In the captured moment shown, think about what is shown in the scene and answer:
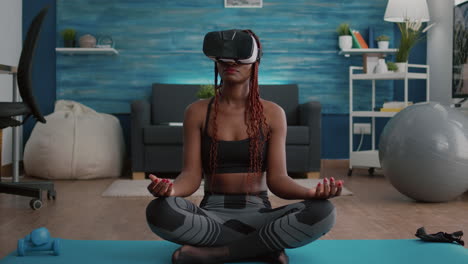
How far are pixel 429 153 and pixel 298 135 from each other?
1638 millimetres

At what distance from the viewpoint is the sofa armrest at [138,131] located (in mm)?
4770

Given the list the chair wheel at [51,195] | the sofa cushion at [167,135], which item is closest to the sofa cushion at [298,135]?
the sofa cushion at [167,135]

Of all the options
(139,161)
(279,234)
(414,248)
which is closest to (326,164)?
(139,161)

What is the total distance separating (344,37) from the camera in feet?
17.6

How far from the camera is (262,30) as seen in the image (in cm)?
561

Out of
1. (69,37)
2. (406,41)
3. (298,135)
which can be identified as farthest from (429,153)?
(69,37)

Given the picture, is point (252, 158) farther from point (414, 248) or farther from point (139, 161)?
point (139, 161)

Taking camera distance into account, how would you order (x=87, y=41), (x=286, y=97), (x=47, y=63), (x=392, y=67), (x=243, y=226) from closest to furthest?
(x=243, y=226), (x=392, y=67), (x=87, y=41), (x=286, y=97), (x=47, y=63)

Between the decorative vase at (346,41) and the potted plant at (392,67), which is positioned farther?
the decorative vase at (346,41)

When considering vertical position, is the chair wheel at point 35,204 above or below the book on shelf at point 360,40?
below

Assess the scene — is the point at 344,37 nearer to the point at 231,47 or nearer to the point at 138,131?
the point at 138,131

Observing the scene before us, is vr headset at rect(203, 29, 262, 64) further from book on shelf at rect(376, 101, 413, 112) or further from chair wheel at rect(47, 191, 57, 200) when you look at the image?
book on shelf at rect(376, 101, 413, 112)

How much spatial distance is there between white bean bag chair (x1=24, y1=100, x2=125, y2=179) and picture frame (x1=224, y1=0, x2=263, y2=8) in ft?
5.31

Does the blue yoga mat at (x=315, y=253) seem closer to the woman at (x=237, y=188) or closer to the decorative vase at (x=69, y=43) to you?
the woman at (x=237, y=188)
